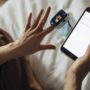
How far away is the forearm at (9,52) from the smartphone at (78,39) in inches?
11.4

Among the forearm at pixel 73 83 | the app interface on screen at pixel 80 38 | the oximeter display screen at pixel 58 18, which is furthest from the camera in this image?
the oximeter display screen at pixel 58 18

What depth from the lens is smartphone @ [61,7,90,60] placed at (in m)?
1.08

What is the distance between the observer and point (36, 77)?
1.13m

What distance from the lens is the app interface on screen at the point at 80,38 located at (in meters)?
1.08

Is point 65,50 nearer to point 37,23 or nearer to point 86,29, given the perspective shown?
point 86,29

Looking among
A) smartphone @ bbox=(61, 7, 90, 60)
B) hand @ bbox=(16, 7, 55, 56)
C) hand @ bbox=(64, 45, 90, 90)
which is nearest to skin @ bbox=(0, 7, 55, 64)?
hand @ bbox=(16, 7, 55, 56)

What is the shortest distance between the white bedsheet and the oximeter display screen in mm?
34

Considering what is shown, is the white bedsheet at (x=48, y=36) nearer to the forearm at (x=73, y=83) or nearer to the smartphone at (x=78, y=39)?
the smartphone at (x=78, y=39)

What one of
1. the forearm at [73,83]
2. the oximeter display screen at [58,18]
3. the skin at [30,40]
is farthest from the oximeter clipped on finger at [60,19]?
the forearm at [73,83]

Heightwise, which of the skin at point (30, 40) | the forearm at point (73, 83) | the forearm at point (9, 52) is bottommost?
the forearm at point (73, 83)

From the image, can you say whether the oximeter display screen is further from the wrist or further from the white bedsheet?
the wrist

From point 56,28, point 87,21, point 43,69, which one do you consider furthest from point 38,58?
point 87,21

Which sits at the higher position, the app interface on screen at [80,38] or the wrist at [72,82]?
the app interface on screen at [80,38]

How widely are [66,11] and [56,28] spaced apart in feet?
0.32
